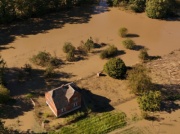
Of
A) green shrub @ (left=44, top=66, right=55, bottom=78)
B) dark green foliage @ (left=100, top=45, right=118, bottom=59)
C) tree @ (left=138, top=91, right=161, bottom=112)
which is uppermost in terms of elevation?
dark green foliage @ (left=100, top=45, right=118, bottom=59)

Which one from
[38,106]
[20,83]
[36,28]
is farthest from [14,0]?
[38,106]

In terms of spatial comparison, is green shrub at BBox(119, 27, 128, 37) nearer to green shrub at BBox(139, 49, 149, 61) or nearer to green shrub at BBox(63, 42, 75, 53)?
green shrub at BBox(139, 49, 149, 61)

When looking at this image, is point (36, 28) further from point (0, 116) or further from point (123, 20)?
point (0, 116)

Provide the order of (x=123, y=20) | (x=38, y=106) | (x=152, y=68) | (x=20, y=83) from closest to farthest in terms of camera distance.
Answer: (x=38, y=106), (x=20, y=83), (x=152, y=68), (x=123, y=20)

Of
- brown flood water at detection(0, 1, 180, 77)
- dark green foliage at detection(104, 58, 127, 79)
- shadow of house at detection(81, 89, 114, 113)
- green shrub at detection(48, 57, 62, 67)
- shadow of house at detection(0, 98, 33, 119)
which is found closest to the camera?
shadow of house at detection(0, 98, 33, 119)

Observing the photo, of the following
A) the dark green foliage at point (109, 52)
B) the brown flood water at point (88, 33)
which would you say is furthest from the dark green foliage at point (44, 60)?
the dark green foliage at point (109, 52)

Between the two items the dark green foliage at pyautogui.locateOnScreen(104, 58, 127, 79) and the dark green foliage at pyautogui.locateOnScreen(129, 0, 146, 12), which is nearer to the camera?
the dark green foliage at pyautogui.locateOnScreen(104, 58, 127, 79)

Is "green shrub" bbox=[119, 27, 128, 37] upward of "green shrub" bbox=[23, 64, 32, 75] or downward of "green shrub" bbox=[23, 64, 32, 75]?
upward

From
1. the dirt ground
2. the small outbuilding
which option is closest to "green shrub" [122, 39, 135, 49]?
the dirt ground

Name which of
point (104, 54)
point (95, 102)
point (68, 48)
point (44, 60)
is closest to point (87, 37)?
point (68, 48)
